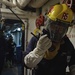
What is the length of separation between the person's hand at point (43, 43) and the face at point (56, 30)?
75 mm

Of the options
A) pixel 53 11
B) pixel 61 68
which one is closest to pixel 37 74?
pixel 61 68

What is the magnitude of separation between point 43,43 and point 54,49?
0.19 metres

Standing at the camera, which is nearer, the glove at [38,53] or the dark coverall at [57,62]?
the glove at [38,53]

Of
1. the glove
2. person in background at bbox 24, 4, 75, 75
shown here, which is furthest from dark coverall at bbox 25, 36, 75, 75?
the glove

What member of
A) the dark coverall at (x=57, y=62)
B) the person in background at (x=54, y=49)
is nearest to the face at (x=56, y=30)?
the person in background at (x=54, y=49)

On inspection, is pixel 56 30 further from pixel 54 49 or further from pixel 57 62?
pixel 57 62

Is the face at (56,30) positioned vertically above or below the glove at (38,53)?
above

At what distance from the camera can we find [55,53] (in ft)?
5.31

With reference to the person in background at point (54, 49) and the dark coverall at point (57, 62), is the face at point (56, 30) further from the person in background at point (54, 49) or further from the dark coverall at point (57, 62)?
the dark coverall at point (57, 62)

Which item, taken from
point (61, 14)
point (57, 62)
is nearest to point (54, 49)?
point (57, 62)

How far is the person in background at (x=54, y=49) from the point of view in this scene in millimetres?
1473

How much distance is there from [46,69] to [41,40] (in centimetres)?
30

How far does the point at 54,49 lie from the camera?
161 cm

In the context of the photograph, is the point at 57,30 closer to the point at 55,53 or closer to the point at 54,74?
the point at 55,53
